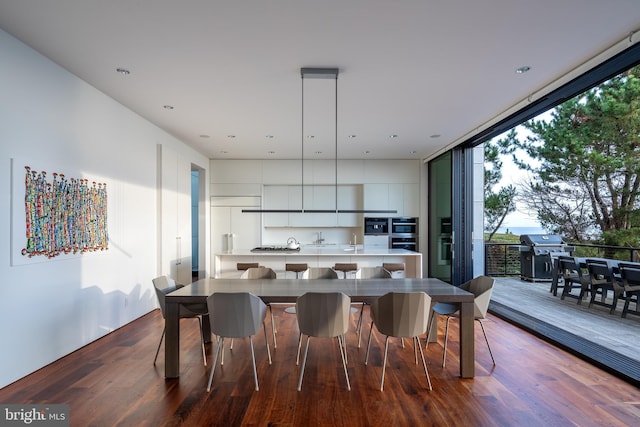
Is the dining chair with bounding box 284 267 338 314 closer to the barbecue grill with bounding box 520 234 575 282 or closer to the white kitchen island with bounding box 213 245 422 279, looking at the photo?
the white kitchen island with bounding box 213 245 422 279

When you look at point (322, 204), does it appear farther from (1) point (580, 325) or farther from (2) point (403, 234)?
(1) point (580, 325)

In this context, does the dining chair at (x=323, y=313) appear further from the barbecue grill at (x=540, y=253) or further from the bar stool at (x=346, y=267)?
the barbecue grill at (x=540, y=253)

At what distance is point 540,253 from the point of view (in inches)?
279

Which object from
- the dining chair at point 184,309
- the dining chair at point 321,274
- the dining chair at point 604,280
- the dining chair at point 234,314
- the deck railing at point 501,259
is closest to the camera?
the dining chair at point 234,314

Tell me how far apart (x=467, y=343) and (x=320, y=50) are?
279cm

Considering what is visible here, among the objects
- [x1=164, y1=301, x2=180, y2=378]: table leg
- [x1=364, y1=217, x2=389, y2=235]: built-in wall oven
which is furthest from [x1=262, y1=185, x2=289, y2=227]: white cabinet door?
[x1=164, y1=301, x2=180, y2=378]: table leg

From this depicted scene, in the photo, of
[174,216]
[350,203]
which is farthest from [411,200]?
[174,216]

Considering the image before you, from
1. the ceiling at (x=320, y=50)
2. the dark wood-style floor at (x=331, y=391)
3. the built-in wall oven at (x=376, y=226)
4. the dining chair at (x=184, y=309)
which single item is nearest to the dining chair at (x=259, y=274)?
the dining chair at (x=184, y=309)

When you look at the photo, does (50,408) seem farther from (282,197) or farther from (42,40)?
(282,197)

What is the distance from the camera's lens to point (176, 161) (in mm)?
5727

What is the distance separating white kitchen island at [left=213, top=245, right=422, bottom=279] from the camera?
5.23 metres

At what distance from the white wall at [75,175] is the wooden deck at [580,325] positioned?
495cm

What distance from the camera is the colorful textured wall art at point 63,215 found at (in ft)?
9.53

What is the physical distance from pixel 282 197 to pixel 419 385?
5543mm
